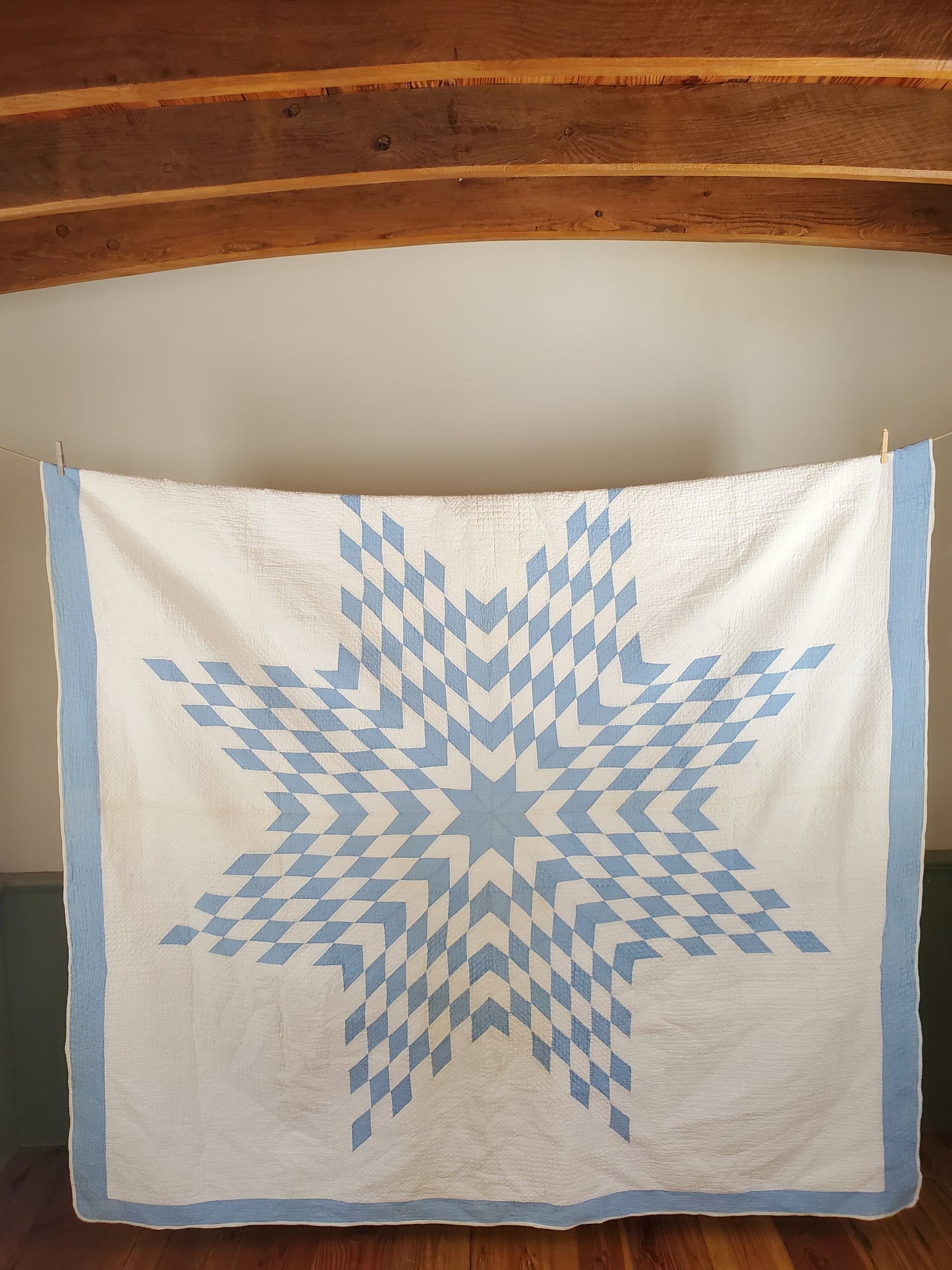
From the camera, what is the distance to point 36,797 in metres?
2.18

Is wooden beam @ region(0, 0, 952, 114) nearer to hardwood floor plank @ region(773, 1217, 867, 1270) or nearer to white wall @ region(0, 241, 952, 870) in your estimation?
white wall @ region(0, 241, 952, 870)

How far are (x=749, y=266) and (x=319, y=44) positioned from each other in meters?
1.19

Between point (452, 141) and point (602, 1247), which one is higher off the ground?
point (452, 141)

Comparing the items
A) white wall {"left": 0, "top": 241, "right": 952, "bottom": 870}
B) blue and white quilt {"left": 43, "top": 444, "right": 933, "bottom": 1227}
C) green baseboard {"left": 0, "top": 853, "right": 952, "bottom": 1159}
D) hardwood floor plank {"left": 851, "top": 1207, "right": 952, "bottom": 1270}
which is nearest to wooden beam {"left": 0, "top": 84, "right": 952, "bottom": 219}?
white wall {"left": 0, "top": 241, "right": 952, "bottom": 870}

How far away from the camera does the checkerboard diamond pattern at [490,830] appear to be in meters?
1.73

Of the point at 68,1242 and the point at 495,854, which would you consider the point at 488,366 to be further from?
the point at 68,1242

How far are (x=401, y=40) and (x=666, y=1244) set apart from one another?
2.17 metres

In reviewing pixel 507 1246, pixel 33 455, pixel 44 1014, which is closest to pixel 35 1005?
pixel 44 1014

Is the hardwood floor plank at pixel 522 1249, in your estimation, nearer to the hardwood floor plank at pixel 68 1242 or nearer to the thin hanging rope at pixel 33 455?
the hardwood floor plank at pixel 68 1242

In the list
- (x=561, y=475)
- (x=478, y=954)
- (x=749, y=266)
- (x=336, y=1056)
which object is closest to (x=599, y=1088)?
(x=478, y=954)

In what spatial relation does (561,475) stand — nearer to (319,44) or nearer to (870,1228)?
(319,44)

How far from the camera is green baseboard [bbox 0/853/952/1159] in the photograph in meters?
2.12

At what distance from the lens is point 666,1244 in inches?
70.1

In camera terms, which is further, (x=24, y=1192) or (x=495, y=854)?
(x=24, y=1192)
